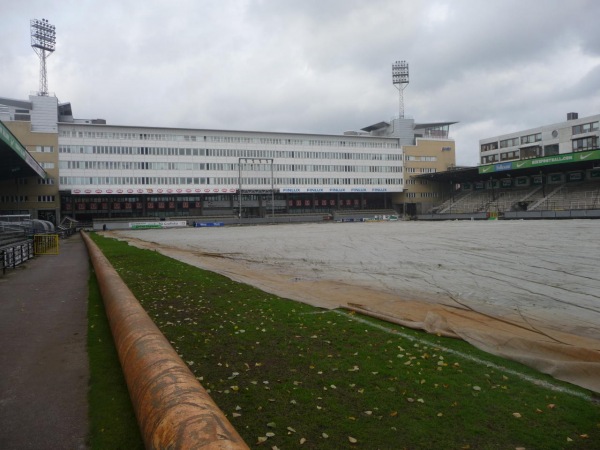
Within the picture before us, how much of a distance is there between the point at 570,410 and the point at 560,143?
10598cm

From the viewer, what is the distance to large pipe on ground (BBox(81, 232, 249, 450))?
2.71 m

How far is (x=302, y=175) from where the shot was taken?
326 ft

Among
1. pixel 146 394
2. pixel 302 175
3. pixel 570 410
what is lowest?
pixel 570 410

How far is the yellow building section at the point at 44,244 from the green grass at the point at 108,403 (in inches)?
874

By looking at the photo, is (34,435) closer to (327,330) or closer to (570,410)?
(327,330)

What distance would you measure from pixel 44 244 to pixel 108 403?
25.9m

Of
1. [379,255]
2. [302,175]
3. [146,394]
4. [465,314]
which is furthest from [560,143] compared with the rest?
[146,394]

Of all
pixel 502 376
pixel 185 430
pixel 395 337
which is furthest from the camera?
pixel 395 337

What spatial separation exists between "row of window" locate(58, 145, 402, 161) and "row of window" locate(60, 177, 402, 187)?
526 cm

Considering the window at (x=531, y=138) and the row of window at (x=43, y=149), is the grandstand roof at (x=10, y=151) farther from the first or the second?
the window at (x=531, y=138)

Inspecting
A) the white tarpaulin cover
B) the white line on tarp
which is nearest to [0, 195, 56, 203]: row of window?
the white tarpaulin cover

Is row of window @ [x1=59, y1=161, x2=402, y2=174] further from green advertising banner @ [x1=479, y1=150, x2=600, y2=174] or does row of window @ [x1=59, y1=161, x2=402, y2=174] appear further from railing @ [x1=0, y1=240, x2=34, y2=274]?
railing @ [x1=0, y1=240, x2=34, y2=274]

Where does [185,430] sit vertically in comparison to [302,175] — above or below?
below

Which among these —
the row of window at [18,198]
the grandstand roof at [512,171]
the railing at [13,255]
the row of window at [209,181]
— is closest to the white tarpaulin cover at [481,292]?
the railing at [13,255]
